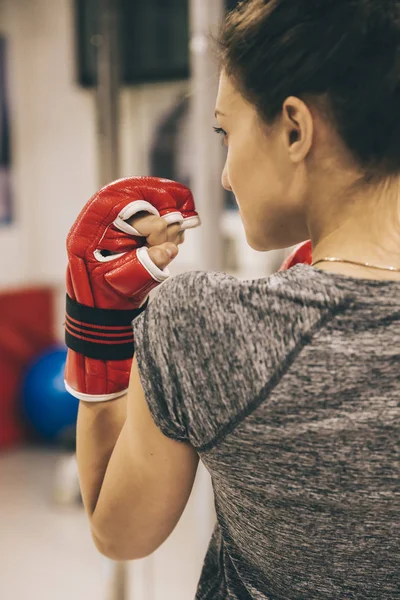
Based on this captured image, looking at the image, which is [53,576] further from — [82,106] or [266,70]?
[82,106]

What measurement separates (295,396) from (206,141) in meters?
1.36

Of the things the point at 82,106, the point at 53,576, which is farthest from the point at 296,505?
the point at 82,106

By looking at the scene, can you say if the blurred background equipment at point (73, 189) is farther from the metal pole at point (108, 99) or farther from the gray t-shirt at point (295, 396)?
the gray t-shirt at point (295, 396)

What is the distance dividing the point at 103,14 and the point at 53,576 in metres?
2.03

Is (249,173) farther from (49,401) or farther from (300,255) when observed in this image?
(49,401)

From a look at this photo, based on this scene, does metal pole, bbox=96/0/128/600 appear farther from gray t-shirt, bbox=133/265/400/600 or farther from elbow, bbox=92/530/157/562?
gray t-shirt, bbox=133/265/400/600

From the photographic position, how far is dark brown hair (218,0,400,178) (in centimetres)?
59

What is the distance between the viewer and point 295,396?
58 centimetres

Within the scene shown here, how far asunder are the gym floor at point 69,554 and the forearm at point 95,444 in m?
1.18

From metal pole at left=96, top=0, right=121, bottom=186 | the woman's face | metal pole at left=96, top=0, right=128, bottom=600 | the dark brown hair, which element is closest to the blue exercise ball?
metal pole at left=96, top=0, right=128, bottom=600

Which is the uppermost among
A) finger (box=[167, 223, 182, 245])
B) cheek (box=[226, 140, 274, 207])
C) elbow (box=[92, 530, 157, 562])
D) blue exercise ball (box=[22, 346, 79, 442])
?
cheek (box=[226, 140, 274, 207])

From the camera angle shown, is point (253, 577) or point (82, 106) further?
point (82, 106)

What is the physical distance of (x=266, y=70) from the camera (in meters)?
0.63

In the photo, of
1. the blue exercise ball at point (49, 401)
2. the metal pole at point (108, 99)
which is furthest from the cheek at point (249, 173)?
the blue exercise ball at point (49, 401)
